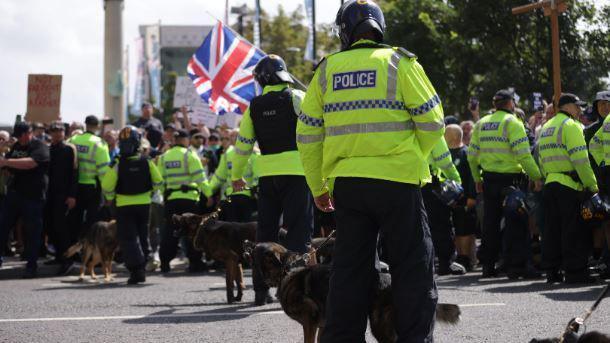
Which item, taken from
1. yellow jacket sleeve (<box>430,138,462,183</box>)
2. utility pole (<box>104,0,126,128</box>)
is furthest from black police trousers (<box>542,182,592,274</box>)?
A: utility pole (<box>104,0,126,128</box>)

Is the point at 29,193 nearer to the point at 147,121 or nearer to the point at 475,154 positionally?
the point at 147,121

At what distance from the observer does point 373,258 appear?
608 cm

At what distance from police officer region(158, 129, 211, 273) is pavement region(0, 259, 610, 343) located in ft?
7.15

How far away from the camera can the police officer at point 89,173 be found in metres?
16.6

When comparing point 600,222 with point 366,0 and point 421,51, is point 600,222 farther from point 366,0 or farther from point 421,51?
point 421,51

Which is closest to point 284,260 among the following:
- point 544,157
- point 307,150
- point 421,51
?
point 307,150

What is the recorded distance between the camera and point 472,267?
15164 millimetres

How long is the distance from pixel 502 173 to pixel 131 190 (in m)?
4.90

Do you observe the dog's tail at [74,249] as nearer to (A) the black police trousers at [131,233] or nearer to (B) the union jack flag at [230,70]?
(A) the black police trousers at [131,233]

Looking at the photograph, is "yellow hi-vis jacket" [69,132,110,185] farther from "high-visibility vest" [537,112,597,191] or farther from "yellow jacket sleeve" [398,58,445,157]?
"yellow jacket sleeve" [398,58,445,157]

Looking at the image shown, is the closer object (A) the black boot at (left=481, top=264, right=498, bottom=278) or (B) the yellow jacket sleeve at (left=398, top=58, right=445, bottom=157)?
(B) the yellow jacket sleeve at (left=398, top=58, right=445, bottom=157)

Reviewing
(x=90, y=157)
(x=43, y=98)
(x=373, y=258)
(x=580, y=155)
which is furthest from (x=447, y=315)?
(x=43, y=98)

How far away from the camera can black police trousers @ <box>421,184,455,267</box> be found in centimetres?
1412

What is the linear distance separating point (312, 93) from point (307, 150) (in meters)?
0.33
